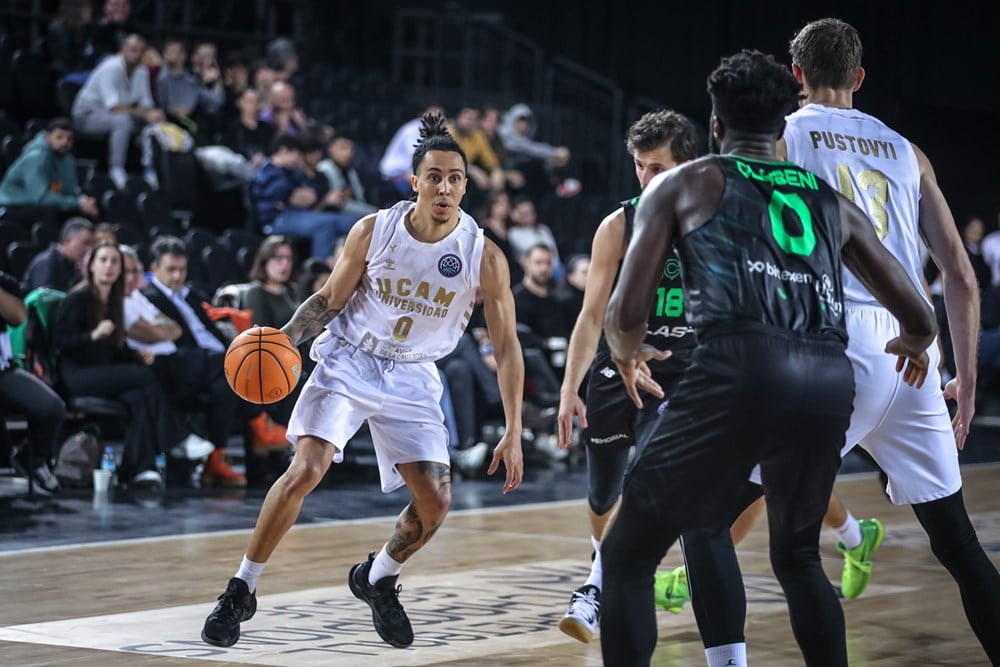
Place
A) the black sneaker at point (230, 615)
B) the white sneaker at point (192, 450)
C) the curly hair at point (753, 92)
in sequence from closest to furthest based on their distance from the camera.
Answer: the curly hair at point (753, 92) → the black sneaker at point (230, 615) → the white sneaker at point (192, 450)

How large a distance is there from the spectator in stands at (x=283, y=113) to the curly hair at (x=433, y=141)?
25.2ft

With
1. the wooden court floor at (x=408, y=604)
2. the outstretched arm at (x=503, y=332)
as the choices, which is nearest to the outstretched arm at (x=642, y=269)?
the outstretched arm at (x=503, y=332)

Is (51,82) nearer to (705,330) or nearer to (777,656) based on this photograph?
(777,656)

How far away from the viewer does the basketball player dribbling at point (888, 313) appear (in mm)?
4004

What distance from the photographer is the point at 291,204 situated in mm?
11727

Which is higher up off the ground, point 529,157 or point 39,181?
point 529,157

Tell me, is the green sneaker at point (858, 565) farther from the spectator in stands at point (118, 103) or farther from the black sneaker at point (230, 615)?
the spectator in stands at point (118, 103)

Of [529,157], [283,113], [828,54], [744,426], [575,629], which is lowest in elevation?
[575,629]

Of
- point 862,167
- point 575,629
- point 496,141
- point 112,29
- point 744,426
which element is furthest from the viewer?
point 496,141

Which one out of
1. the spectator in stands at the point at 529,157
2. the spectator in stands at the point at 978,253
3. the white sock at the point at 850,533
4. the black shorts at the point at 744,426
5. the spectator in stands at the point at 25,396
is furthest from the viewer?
the spectator in stands at the point at 529,157

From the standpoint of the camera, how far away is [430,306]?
500cm

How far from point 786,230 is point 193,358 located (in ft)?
20.7

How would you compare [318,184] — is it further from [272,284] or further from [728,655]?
[728,655]

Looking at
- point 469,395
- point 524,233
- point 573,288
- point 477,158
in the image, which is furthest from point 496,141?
point 469,395
